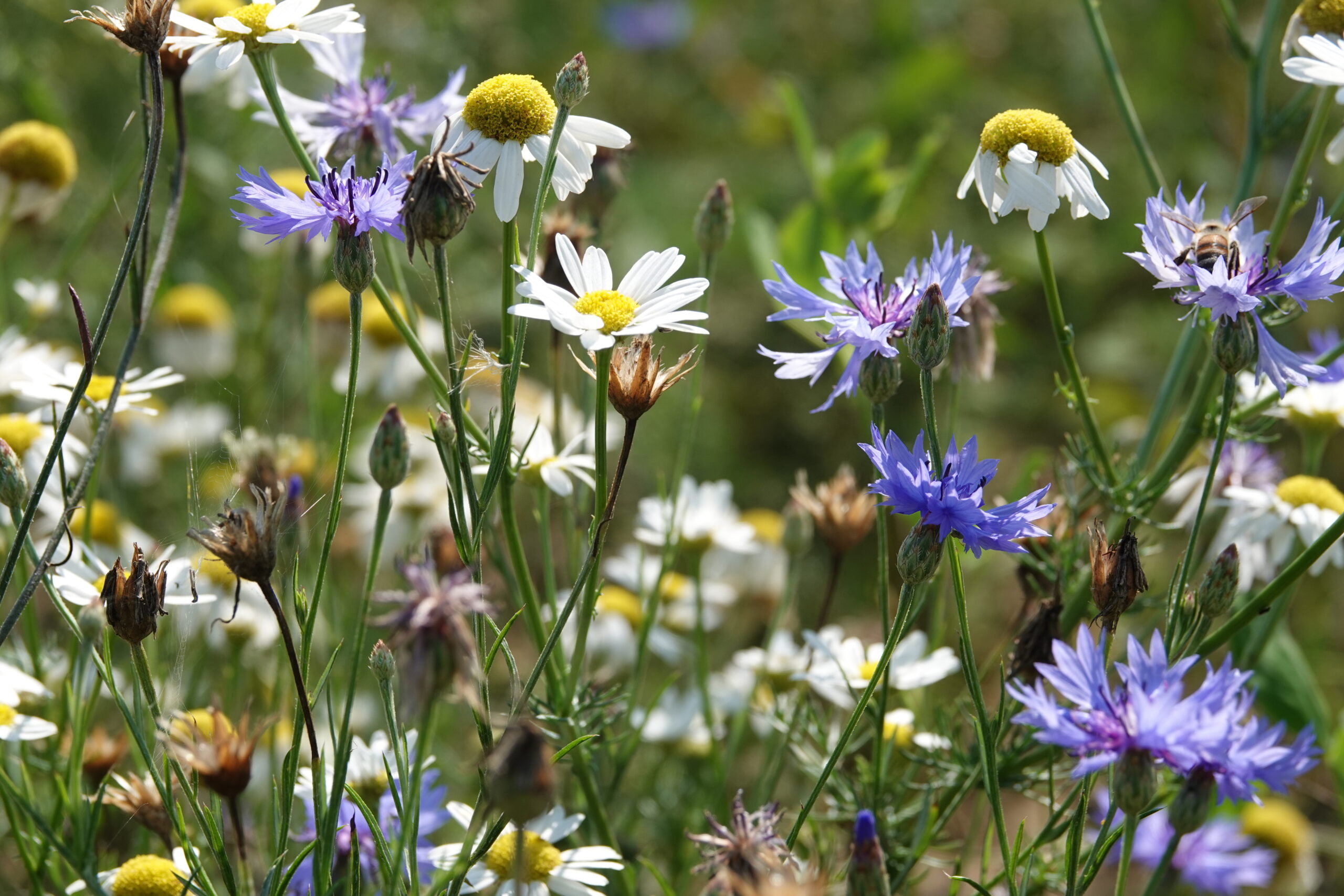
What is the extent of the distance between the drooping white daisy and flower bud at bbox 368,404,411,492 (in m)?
0.08

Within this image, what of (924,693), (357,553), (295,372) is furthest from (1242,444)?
(295,372)

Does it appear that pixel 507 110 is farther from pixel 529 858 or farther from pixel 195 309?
pixel 195 309

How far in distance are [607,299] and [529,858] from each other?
295 millimetres

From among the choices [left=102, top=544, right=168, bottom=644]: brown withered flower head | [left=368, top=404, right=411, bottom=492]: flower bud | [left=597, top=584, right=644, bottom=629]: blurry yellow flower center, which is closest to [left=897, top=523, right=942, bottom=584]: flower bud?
[left=368, top=404, right=411, bottom=492]: flower bud

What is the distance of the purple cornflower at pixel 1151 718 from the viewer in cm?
47

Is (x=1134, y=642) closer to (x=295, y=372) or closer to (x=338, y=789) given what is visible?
(x=338, y=789)

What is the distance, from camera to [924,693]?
3.06ft

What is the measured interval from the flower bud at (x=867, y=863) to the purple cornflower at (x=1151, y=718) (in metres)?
0.15

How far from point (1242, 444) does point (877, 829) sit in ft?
1.28

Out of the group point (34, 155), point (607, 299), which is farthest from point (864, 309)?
point (34, 155)

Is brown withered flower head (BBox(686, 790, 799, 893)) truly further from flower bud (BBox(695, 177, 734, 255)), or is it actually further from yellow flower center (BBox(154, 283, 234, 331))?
yellow flower center (BBox(154, 283, 234, 331))

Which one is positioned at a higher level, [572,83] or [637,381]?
[572,83]

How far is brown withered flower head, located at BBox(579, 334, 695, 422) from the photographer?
1.79 feet

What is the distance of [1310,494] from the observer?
0.84 m
